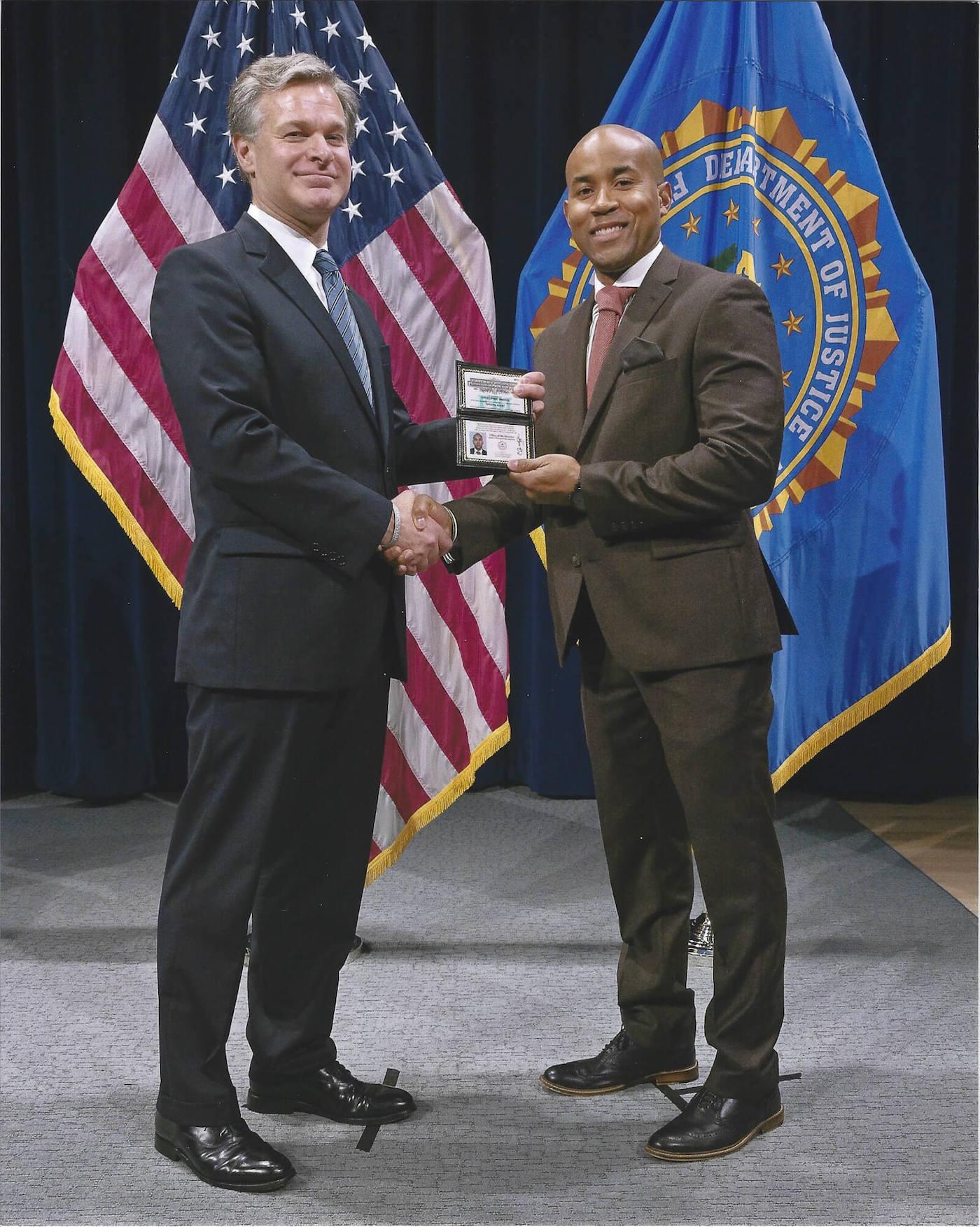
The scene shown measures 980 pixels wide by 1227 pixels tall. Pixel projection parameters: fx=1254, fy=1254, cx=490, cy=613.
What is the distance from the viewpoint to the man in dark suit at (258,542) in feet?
6.32

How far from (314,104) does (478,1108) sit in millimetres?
1744

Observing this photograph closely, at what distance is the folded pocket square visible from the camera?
204cm

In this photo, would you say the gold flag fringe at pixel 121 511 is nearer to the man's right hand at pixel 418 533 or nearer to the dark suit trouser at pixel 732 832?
the man's right hand at pixel 418 533

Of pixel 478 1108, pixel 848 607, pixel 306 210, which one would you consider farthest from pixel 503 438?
pixel 848 607

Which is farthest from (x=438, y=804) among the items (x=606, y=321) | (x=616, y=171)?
(x=616, y=171)

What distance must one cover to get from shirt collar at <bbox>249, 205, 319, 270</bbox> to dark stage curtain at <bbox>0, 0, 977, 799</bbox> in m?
2.74

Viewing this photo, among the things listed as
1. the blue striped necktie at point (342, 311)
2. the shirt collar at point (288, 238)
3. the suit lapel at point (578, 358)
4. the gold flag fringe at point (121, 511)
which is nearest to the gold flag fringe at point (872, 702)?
the gold flag fringe at point (121, 511)

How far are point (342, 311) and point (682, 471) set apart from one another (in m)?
0.63

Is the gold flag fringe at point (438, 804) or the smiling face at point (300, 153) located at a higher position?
the smiling face at point (300, 153)

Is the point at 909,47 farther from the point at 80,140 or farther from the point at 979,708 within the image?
the point at 80,140

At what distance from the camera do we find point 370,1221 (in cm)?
188

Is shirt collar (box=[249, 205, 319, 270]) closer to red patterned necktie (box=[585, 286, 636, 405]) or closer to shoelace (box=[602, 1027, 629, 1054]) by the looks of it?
red patterned necktie (box=[585, 286, 636, 405])

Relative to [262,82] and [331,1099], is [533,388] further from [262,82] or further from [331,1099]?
[331,1099]

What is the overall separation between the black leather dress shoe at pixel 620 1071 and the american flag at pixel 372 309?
0.91 metres
